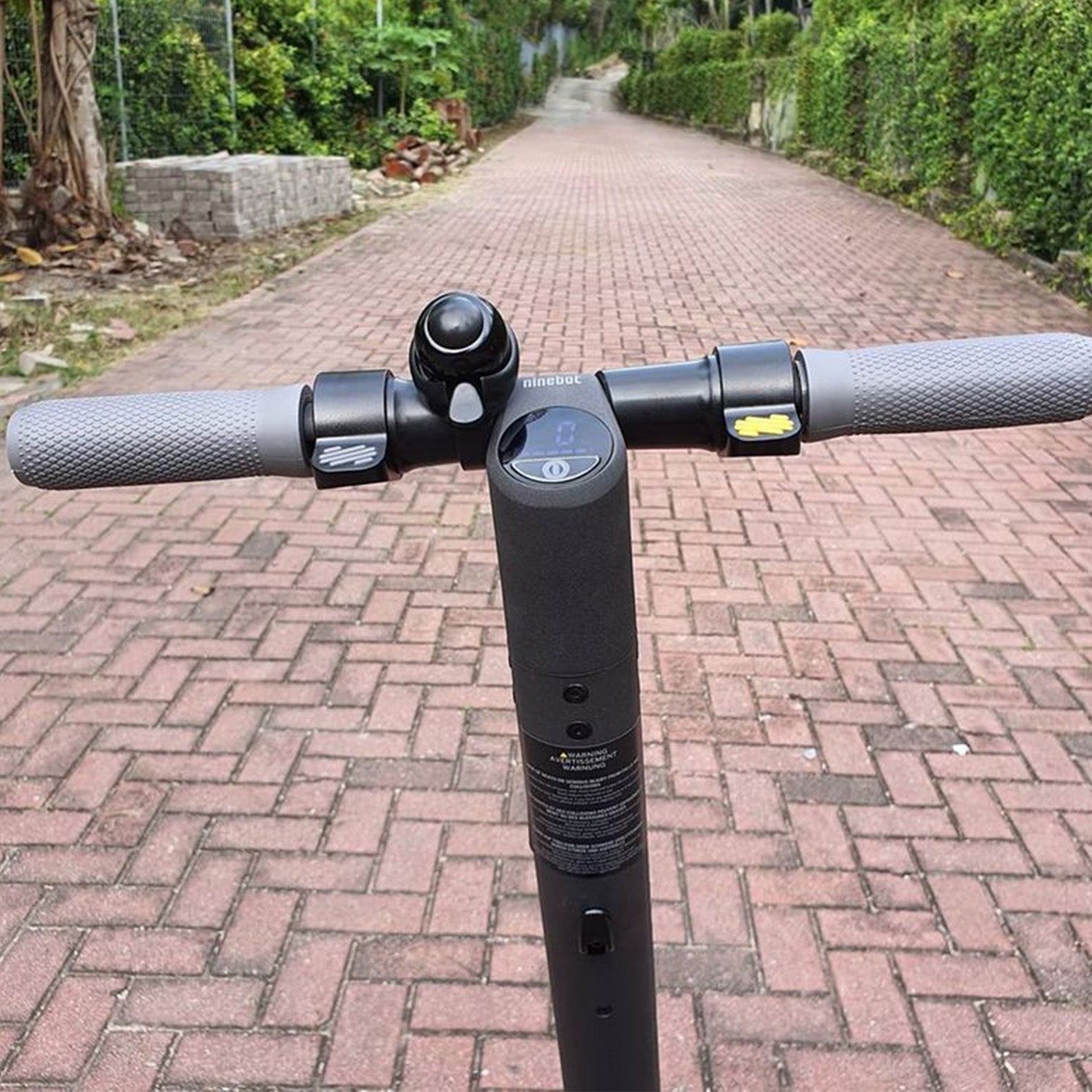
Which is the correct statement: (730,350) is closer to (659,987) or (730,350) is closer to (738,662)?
(659,987)

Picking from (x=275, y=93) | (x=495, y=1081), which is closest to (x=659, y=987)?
(x=495, y=1081)

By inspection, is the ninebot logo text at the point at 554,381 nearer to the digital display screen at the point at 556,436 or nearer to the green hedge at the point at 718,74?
the digital display screen at the point at 556,436

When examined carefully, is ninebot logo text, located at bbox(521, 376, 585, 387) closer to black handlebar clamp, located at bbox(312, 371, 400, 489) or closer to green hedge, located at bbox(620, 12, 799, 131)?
black handlebar clamp, located at bbox(312, 371, 400, 489)

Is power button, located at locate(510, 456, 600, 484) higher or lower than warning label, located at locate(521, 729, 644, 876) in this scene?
higher

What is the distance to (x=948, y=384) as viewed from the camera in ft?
4.09

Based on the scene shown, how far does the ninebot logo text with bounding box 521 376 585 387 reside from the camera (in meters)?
1.23

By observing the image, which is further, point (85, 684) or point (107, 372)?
point (107, 372)

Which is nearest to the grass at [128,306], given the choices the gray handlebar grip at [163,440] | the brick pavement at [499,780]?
the brick pavement at [499,780]

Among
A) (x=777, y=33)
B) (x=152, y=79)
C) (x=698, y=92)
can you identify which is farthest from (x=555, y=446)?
(x=698, y=92)

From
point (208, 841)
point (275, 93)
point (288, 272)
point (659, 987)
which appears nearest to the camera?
point (659, 987)

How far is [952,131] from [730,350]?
13869 millimetres

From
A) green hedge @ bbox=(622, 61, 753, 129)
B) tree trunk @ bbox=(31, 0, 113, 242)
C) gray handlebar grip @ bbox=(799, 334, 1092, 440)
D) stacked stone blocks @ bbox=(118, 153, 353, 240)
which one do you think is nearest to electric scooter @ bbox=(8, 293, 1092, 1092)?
gray handlebar grip @ bbox=(799, 334, 1092, 440)

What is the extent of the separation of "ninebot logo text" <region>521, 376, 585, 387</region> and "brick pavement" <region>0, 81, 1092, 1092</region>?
173 cm

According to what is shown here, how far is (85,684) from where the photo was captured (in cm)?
371
